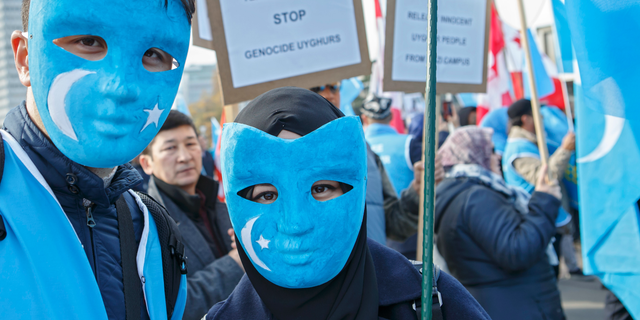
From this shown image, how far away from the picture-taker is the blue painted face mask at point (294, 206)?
1.61 metres

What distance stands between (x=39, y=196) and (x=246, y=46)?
160 cm

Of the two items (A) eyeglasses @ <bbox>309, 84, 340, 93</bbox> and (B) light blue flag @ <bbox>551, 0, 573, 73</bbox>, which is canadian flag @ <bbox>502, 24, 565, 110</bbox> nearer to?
(B) light blue flag @ <bbox>551, 0, 573, 73</bbox>

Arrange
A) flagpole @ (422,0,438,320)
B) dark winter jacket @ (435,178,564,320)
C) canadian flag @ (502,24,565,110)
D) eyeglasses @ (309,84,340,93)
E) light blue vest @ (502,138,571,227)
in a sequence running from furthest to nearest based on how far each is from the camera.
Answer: canadian flag @ (502,24,565,110) < light blue vest @ (502,138,571,227) < eyeglasses @ (309,84,340,93) < dark winter jacket @ (435,178,564,320) < flagpole @ (422,0,438,320)

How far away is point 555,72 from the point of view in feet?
30.3

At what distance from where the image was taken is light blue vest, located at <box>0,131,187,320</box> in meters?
1.29

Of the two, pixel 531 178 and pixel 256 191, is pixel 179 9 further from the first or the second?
pixel 531 178

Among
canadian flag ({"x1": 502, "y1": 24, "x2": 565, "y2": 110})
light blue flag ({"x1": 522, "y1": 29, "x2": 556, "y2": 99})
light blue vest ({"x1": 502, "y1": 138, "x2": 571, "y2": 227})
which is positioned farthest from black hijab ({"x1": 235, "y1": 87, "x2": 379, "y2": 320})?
canadian flag ({"x1": 502, "y1": 24, "x2": 565, "y2": 110})

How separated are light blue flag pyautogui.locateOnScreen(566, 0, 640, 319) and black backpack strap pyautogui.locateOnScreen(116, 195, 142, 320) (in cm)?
196

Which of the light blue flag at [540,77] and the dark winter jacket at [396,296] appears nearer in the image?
the dark winter jacket at [396,296]

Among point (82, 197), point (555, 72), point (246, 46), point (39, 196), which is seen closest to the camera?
point (39, 196)

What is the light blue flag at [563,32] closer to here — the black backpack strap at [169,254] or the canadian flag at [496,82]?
the black backpack strap at [169,254]

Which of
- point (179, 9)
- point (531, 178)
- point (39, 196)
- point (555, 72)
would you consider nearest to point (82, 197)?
point (39, 196)

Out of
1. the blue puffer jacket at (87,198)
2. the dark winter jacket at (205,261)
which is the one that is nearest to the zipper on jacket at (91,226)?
the blue puffer jacket at (87,198)

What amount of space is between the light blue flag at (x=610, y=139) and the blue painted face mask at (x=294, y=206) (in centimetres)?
130
